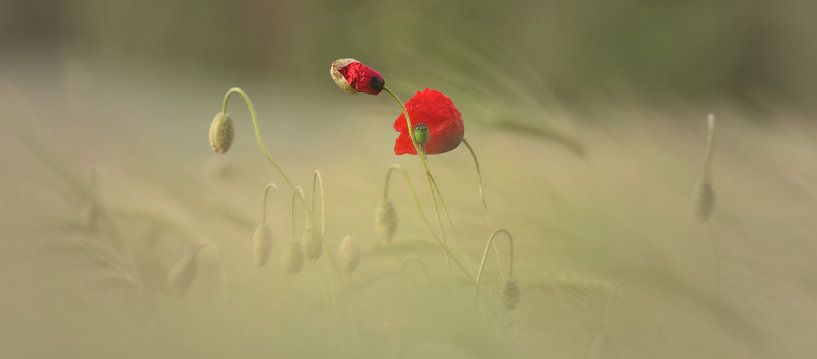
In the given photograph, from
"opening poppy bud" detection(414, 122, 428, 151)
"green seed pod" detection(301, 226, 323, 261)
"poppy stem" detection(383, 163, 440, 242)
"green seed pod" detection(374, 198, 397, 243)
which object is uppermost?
"opening poppy bud" detection(414, 122, 428, 151)

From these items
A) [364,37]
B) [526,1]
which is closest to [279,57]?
[526,1]

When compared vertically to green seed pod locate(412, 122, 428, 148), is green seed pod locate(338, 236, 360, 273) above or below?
below

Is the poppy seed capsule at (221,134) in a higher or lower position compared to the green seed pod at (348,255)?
higher

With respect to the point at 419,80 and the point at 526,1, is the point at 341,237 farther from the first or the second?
the point at 526,1

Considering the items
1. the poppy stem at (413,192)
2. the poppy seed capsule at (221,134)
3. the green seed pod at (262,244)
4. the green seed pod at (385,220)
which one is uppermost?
the poppy seed capsule at (221,134)
